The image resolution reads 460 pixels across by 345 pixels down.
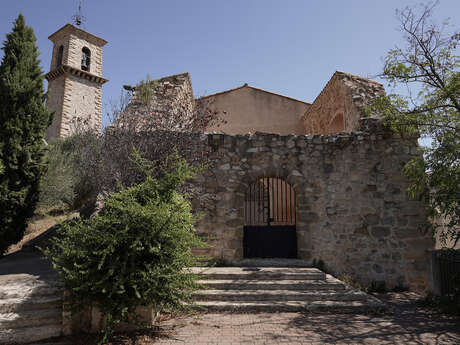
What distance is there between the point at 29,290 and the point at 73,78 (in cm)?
2390

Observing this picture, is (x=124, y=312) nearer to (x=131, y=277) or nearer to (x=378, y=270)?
(x=131, y=277)

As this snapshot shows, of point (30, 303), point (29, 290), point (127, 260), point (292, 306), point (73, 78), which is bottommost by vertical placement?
point (292, 306)

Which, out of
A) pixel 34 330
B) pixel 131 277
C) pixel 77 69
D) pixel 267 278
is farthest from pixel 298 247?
pixel 77 69

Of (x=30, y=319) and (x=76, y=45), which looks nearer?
(x=30, y=319)

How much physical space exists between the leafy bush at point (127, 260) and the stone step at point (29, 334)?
452 millimetres

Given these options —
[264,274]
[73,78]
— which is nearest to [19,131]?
[264,274]

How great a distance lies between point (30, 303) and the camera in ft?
13.5

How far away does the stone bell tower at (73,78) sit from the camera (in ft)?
75.0

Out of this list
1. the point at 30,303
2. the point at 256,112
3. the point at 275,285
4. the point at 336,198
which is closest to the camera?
the point at 30,303

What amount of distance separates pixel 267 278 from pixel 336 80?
24.5 feet

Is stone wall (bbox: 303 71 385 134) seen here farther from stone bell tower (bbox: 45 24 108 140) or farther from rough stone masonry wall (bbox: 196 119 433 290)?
stone bell tower (bbox: 45 24 108 140)

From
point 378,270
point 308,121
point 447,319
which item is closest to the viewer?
point 447,319

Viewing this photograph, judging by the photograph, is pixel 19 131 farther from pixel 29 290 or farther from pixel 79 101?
pixel 79 101

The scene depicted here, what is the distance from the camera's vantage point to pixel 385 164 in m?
7.67
